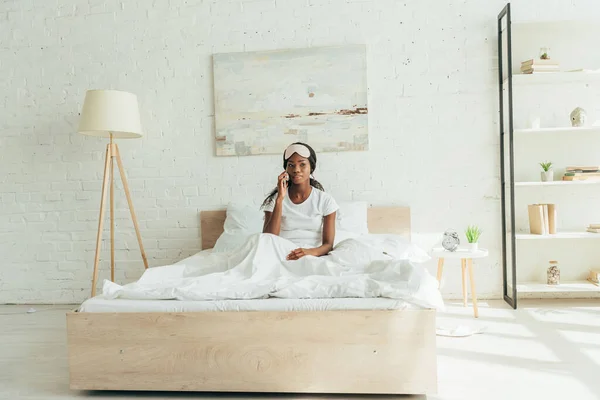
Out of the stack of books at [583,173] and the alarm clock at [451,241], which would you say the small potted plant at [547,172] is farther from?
the alarm clock at [451,241]

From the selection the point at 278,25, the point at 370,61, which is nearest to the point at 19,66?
the point at 278,25

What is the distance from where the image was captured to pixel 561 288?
12.5 feet

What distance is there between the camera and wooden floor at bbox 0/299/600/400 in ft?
7.82

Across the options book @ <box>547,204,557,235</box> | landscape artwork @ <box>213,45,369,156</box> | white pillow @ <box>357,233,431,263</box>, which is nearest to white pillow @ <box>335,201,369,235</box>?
white pillow @ <box>357,233,431,263</box>

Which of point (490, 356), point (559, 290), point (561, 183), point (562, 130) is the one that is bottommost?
point (490, 356)

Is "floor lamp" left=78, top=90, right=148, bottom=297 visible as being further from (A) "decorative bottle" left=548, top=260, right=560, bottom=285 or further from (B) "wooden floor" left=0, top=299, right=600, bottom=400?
(A) "decorative bottle" left=548, top=260, right=560, bottom=285

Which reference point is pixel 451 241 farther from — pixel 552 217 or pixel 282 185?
pixel 282 185

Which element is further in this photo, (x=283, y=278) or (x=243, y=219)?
(x=243, y=219)

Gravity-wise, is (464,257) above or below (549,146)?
below

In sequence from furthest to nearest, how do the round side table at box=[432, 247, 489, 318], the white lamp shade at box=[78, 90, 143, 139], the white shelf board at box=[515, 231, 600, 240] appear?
the white lamp shade at box=[78, 90, 143, 139]
the white shelf board at box=[515, 231, 600, 240]
the round side table at box=[432, 247, 489, 318]

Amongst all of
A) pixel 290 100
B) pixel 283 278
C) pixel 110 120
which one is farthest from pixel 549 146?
pixel 110 120

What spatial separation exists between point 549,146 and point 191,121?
2.67 meters

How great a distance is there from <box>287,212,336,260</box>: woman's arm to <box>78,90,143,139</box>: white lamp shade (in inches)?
65.6

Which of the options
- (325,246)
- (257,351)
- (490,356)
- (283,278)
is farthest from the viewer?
(325,246)
